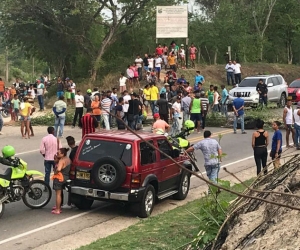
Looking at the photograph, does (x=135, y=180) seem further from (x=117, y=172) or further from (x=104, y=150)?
(x=104, y=150)

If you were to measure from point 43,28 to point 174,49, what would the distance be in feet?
26.4

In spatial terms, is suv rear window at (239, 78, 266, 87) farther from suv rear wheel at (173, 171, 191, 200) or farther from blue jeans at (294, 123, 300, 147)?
suv rear wheel at (173, 171, 191, 200)

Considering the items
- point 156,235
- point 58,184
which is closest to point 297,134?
point 58,184

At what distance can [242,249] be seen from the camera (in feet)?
14.4

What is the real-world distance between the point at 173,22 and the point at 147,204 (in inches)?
995

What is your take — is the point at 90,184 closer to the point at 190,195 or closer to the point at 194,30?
the point at 190,195

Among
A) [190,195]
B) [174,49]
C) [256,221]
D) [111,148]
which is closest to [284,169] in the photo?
[256,221]

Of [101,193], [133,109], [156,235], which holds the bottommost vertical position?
[156,235]

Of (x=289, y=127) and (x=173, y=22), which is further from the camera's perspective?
(x=173, y=22)

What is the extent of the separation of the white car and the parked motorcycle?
17.0 m

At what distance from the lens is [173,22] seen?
114ft

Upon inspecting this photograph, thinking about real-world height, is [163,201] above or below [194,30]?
below

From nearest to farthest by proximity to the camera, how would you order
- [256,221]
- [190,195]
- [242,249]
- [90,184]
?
[242,249]
[256,221]
[90,184]
[190,195]

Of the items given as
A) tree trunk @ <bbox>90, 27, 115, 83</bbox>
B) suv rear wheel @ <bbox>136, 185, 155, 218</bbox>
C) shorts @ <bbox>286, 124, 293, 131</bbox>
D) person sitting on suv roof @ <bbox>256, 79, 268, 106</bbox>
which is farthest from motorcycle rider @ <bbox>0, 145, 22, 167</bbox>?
tree trunk @ <bbox>90, 27, 115, 83</bbox>
